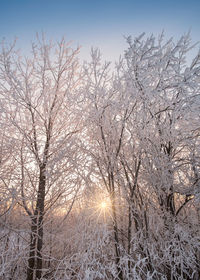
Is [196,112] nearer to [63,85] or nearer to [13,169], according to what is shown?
[63,85]

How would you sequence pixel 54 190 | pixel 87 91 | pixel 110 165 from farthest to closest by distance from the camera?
pixel 54 190
pixel 87 91
pixel 110 165

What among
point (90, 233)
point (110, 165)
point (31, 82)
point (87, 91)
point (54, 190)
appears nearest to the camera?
point (90, 233)

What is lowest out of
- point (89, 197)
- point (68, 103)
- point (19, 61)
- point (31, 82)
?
point (89, 197)

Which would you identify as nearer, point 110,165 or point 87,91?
point 110,165

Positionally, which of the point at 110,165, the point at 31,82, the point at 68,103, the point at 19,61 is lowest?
the point at 110,165

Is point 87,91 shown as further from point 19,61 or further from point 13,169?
point 13,169

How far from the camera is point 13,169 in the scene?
350 cm

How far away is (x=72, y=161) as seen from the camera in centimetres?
314

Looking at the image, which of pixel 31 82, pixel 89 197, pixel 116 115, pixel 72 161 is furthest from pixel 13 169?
pixel 116 115

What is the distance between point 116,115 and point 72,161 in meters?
1.22

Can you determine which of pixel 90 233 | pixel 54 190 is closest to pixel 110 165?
pixel 90 233

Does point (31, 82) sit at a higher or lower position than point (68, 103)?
higher

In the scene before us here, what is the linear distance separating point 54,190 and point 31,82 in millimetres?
2505

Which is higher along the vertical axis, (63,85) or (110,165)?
(63,85)
